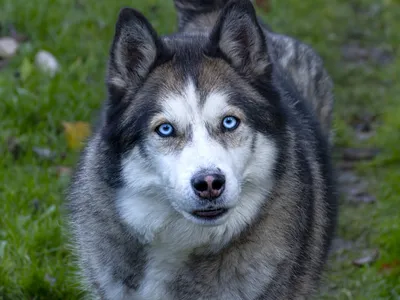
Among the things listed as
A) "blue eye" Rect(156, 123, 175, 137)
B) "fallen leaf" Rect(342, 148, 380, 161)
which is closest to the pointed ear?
"blue eye" Rect(156, 123, 175, 137)

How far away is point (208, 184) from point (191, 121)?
1.10 ft

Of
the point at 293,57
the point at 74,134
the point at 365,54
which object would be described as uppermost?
the point at 365,54

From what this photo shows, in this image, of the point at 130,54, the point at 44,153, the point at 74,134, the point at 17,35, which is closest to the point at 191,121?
the point at 130,54

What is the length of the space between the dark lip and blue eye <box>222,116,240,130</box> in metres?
0.37

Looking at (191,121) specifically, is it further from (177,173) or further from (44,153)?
(44,153)

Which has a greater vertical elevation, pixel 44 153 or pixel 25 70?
pixel 25 70

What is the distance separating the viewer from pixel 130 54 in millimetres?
4109

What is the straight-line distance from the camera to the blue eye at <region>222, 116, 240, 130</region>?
3854 mm

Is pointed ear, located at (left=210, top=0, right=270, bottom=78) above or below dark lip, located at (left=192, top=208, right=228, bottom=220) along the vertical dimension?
above

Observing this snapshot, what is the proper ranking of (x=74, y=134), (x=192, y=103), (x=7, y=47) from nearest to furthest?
1. (x=192, y=103)
2. (x=74, y=134)
3. (x=7, y=47)

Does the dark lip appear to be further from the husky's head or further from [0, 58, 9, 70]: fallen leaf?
[0, 58, 9, 70]: fallen leaf

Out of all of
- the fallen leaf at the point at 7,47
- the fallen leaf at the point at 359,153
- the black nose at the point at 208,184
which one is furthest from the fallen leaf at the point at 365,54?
the black nose at the point at 208,184

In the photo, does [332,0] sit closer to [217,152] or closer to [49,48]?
[49,48]

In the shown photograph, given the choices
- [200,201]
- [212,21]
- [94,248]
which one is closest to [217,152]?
[200,201]
